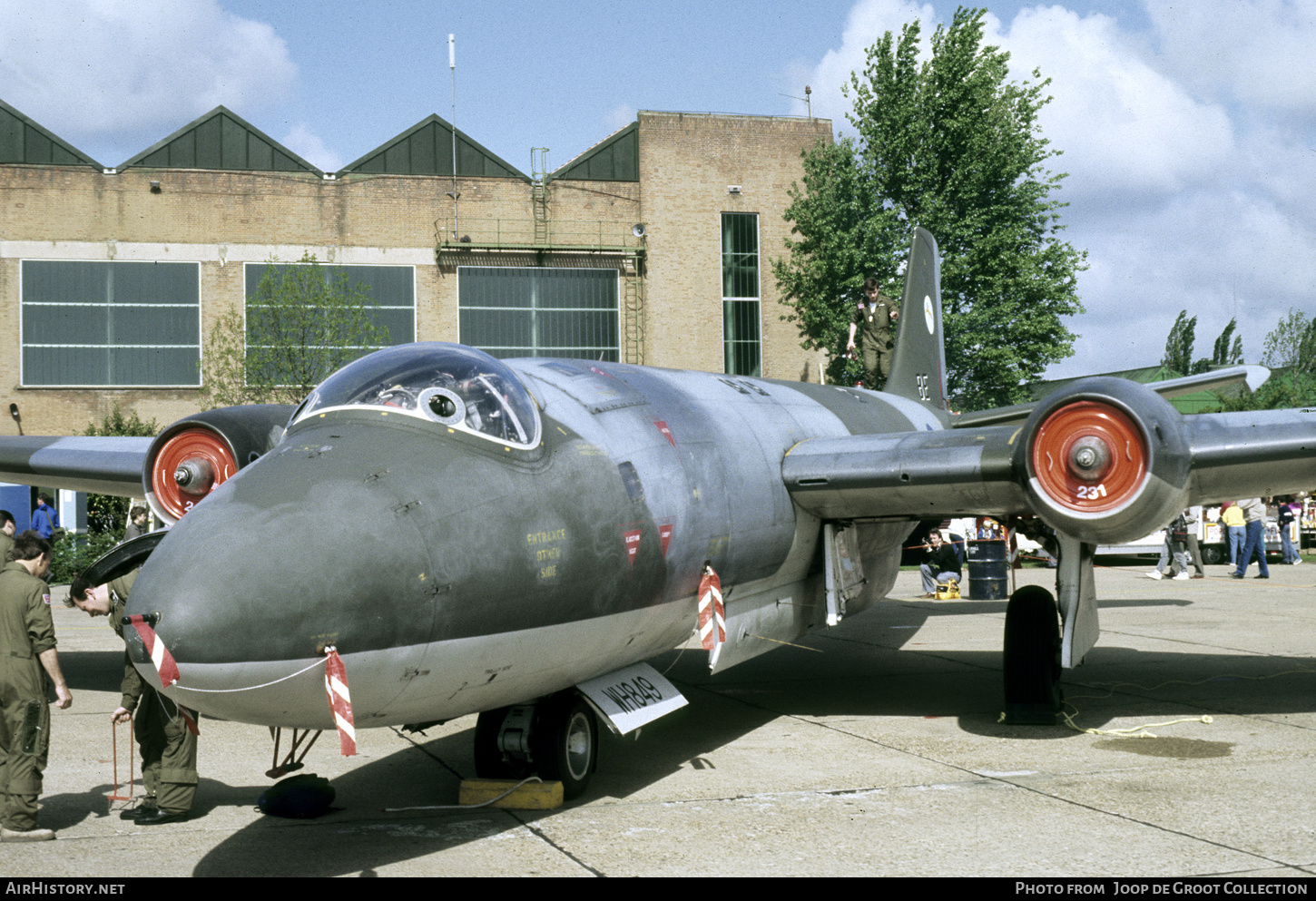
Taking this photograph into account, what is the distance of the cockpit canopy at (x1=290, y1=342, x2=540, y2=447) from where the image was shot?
19.2ft

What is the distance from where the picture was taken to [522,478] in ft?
19.2

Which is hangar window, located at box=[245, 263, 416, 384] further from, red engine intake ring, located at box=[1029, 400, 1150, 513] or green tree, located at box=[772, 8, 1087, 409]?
red engine intake ring, located at box=[1029, 400, 1150, 513]

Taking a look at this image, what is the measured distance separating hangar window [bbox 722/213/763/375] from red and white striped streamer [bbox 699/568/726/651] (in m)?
32.5

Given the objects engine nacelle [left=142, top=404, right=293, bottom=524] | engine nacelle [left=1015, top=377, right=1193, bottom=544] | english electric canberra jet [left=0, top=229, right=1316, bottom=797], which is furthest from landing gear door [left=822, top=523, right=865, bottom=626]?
engine nacelle [left=142, top=404, right=293, bottom=524]

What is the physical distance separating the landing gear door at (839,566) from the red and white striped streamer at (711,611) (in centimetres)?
211

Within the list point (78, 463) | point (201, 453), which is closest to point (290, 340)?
point (78, 463)

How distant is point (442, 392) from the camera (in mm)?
5934

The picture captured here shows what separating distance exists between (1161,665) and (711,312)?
28387 mm

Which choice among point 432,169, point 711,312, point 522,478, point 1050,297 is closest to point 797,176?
point 711,312

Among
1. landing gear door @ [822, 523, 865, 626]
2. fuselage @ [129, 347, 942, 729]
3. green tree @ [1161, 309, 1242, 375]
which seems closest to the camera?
fuselage @ [129, 347, 942, 729]

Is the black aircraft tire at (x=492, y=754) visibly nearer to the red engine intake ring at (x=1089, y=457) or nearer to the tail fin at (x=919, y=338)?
the red engine intake ring at (x=1089, y=457)

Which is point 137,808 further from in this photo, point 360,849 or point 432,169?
point 432,169

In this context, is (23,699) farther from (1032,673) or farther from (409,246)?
(409,246)

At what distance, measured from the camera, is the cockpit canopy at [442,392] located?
587cm
